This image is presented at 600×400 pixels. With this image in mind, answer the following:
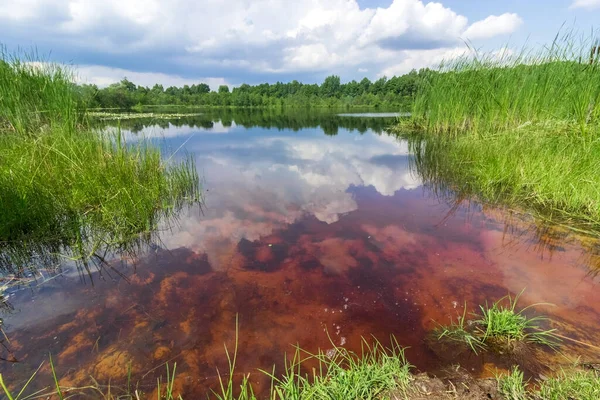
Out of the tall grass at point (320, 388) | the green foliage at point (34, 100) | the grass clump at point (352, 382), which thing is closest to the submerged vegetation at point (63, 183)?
the green foliage at point (34, 100)

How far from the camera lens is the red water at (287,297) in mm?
1391

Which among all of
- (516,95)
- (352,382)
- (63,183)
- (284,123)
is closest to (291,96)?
(284,123)

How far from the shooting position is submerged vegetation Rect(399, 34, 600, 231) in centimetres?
304

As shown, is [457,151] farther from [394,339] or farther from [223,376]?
[223,376]

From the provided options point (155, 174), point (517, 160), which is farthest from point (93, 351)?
point (517, 160)

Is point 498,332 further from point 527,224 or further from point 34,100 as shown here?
point 34,100

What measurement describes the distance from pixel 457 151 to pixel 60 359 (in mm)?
6418

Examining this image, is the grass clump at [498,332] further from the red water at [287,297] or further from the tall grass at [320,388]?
the tall grass at [320,388]

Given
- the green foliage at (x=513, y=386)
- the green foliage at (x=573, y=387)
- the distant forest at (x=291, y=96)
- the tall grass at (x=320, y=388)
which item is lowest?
the tall grass at (x=320, y=388)

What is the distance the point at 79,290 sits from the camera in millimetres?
1897

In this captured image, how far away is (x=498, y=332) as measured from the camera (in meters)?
1.47

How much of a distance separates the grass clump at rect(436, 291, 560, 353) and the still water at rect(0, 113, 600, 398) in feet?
0.26

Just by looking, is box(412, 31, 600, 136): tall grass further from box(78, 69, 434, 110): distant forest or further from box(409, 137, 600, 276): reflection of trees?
box(78, 69, 434, 110): distant forest

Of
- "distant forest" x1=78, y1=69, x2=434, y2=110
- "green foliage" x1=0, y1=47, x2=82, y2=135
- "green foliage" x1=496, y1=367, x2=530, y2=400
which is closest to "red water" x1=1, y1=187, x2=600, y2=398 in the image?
"green foliage" x1=496, y1=367, x2=530, y2=400
